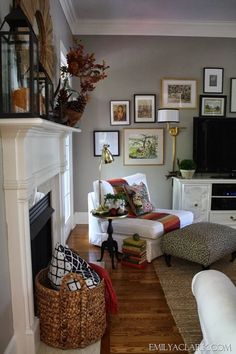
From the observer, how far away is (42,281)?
6.59 ft

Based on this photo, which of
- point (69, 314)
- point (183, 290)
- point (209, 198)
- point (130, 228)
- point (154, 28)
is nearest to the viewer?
point (69, 314)

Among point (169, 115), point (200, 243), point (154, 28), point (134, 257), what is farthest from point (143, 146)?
point (200, 243)

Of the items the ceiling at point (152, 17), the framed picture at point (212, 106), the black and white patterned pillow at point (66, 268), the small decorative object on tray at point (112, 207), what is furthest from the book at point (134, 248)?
the ceiling at point (152, 17)

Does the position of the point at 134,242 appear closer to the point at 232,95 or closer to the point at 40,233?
the point at 40,233

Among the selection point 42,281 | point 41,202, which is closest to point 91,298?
point 42,281

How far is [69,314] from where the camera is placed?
5.89ft

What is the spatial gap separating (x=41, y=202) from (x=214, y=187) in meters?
2.77

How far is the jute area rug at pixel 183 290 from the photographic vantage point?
2.02m

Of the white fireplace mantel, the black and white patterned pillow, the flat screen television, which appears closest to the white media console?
the flat screen television

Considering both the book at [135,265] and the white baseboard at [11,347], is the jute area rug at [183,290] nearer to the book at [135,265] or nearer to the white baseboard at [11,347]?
the book at [135,265]

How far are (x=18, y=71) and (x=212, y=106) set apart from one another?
362 centimetres

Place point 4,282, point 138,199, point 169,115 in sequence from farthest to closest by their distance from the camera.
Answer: point 169,115, point 138,199, point 4,282

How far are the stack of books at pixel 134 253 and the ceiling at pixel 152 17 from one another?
9.22 feet

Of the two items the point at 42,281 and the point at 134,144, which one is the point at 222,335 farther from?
the point at 134,144
